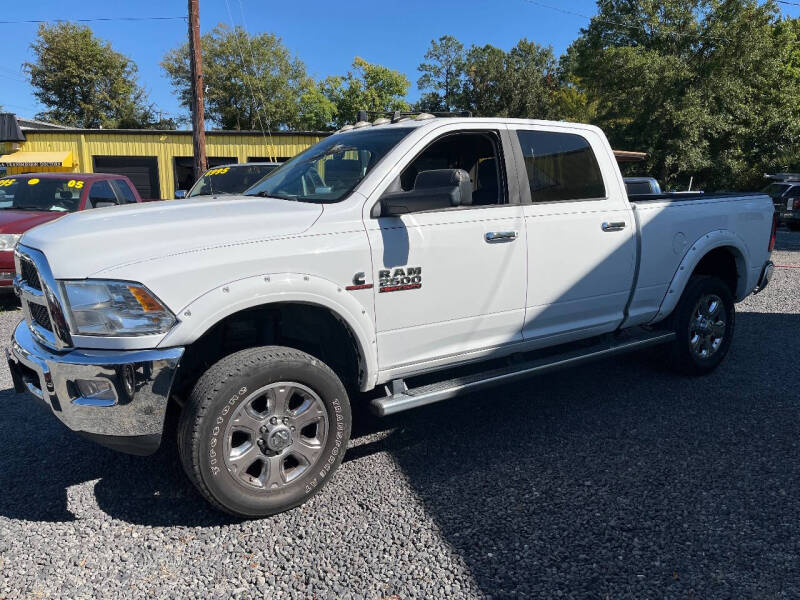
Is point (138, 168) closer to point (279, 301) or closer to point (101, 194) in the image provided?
point (101, 194)

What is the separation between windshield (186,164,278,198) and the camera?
37.0 ft

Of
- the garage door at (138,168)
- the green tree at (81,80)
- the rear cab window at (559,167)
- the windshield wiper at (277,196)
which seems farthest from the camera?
the green tree at (81,80)

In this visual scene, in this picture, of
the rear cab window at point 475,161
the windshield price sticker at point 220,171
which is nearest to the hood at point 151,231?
the rear cab window at point 475,161

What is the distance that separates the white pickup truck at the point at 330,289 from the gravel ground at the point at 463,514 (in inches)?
14.3

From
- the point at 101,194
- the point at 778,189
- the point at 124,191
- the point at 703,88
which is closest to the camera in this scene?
the point at 101,194

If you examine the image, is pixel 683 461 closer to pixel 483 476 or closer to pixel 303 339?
pixel 483 476

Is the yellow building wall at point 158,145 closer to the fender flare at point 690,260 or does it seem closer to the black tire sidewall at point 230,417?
→ the fender flare at point 690,260

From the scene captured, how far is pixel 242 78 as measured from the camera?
54.9 metres

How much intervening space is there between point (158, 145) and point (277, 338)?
2700cm

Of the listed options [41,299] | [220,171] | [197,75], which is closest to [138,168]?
[197,75]

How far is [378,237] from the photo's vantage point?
10.5 feet

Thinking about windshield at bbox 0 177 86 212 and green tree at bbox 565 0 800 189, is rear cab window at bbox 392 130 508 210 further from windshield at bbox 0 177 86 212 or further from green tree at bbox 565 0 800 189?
green tree at bbox 565 0 800 189

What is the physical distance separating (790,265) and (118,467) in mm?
12704

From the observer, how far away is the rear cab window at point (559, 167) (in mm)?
3969
